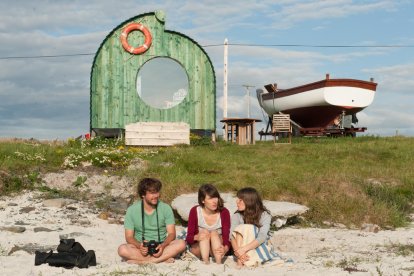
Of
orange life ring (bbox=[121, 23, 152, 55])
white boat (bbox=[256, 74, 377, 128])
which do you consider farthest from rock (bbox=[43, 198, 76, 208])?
white boat (bbox=[256, 74, 377, 128])

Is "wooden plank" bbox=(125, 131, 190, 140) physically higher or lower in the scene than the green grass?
higher

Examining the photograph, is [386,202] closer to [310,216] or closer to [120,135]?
[310,216]

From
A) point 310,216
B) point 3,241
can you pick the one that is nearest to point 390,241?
point 310,216

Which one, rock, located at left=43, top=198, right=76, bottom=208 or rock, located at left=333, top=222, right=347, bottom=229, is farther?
rock, located at left=43, top=198, right=76, bottom=208

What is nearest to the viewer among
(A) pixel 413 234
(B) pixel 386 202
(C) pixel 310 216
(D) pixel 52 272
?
(D) pixel 52 272

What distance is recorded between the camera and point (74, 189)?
1477cm

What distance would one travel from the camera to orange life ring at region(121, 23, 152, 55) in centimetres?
2427

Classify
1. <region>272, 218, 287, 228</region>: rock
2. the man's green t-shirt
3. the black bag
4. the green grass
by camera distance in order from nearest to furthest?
the black bag
the man's green t-shirt
<region>272, 218, 287, 228</region>: rock
the green grass

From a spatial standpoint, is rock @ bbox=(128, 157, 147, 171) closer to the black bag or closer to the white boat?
the black bag

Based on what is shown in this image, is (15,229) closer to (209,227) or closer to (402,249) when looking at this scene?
(209,227)

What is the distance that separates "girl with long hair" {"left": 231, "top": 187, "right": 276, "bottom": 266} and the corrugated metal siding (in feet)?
54.0

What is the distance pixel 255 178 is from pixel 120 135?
11.0 metres

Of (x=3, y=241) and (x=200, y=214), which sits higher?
(x=200, y=214)

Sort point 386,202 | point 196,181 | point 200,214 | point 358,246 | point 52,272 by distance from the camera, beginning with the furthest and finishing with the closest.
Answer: point 196,181
point 386,202
point 358,246
point 200,214
point 52,272
